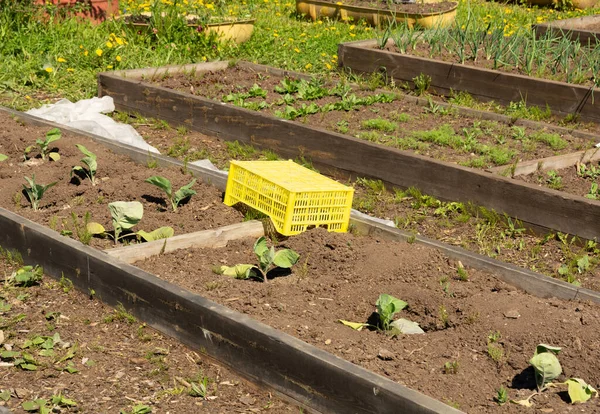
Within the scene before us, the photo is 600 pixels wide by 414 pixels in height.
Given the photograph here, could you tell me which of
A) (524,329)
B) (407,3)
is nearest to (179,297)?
(524,329)

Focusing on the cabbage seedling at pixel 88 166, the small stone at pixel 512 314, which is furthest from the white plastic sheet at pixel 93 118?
the small stone at pixel 512 314

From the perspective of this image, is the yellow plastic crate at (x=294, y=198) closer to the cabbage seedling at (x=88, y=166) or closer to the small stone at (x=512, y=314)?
the cabbage seedling at (x=88, y=166)

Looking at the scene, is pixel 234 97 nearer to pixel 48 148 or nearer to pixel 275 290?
pixel 48 148

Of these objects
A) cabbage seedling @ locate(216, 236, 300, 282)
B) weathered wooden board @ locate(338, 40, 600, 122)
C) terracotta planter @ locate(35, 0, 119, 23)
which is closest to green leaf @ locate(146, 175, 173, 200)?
cabbage seedling @ locate(216, 236, 300, 282)

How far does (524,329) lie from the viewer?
3.88 metres

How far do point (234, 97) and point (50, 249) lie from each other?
131 inches

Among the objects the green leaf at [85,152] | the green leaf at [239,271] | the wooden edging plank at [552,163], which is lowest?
the green leaf at [239,271]

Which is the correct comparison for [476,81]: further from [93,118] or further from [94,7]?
[94,7]

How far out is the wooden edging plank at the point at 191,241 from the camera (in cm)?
461

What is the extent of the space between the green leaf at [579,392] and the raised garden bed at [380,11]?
25.0 feet

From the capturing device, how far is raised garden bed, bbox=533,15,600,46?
10.1 meters

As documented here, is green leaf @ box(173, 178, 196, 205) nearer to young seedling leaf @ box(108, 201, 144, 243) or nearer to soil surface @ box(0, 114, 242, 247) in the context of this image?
soil surface @ box(0, 114, 242, 247)

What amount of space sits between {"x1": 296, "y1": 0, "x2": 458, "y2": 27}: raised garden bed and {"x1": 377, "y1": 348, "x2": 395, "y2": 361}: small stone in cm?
737

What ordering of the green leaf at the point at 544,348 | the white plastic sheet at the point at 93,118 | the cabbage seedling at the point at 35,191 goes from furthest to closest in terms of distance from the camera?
1. the white plastic sheet at the point at 93,118
2. the cabbage seedling at the point at 35,191
3. the green leaf at the point at 544,348
